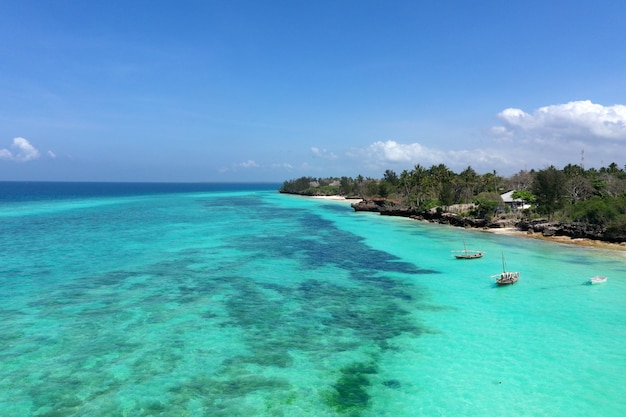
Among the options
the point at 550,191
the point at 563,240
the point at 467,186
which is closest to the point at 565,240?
the point at 563,240

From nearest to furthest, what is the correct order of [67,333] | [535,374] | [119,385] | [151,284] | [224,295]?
[119,385] < [535,374] < [67,333] < [224,295] < [151,284]

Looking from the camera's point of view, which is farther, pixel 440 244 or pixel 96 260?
pixel 440 244

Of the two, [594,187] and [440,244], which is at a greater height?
[594,187]

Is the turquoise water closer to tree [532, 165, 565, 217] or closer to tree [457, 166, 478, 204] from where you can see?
tree [532, 165, 565, 217]

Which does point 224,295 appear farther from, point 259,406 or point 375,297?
point 259,406

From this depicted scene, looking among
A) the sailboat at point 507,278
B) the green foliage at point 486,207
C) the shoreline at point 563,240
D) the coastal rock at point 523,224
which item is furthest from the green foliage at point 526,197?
the sailboat at point 507,278

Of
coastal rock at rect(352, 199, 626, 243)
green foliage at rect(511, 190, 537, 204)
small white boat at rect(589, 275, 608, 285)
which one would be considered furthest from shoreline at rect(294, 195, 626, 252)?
small white boat at rect(589, 275, 608, 285)

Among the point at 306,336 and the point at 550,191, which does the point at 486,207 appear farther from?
the point at 306,336


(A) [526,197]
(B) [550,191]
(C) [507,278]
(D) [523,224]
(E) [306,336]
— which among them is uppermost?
(B) [550,191]

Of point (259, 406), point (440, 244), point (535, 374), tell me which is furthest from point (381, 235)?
point (259, 406)
